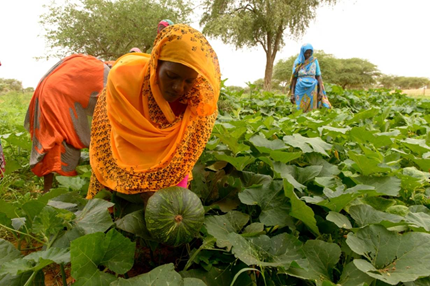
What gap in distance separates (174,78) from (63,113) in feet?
6.04

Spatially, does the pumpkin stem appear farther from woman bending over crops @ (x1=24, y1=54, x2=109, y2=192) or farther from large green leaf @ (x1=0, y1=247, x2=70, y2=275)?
woman bending over crops @ (x1=24, y1=54, x2=109, y2=192)

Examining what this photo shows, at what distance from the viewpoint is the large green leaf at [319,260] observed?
4.09 ft

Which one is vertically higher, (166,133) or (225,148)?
(166,133)

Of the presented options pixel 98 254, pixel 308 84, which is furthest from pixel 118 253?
pixel 308 84

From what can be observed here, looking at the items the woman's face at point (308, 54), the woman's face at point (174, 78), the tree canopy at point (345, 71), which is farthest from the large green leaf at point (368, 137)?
the tree canopy at point (345, 71)

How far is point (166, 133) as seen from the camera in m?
1.79

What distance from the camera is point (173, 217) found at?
1.41 meters

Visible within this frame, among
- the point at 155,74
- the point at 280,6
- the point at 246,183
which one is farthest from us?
the point at 280,6

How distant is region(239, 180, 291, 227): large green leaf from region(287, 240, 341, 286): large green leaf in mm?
223

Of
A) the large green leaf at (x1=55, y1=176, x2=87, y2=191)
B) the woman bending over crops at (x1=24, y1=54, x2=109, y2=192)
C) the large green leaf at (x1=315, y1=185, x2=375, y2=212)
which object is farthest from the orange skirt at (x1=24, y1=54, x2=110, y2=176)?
the large green leaf at (x1=315, y1=185, x2=375, y2=212)

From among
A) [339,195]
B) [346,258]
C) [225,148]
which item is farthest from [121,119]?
[346,258]

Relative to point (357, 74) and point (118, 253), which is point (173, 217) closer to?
point (118, 253)

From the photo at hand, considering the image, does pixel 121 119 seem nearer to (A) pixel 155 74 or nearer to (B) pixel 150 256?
(A) pixel 155 74

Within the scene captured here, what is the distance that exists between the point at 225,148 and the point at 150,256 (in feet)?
3.51
